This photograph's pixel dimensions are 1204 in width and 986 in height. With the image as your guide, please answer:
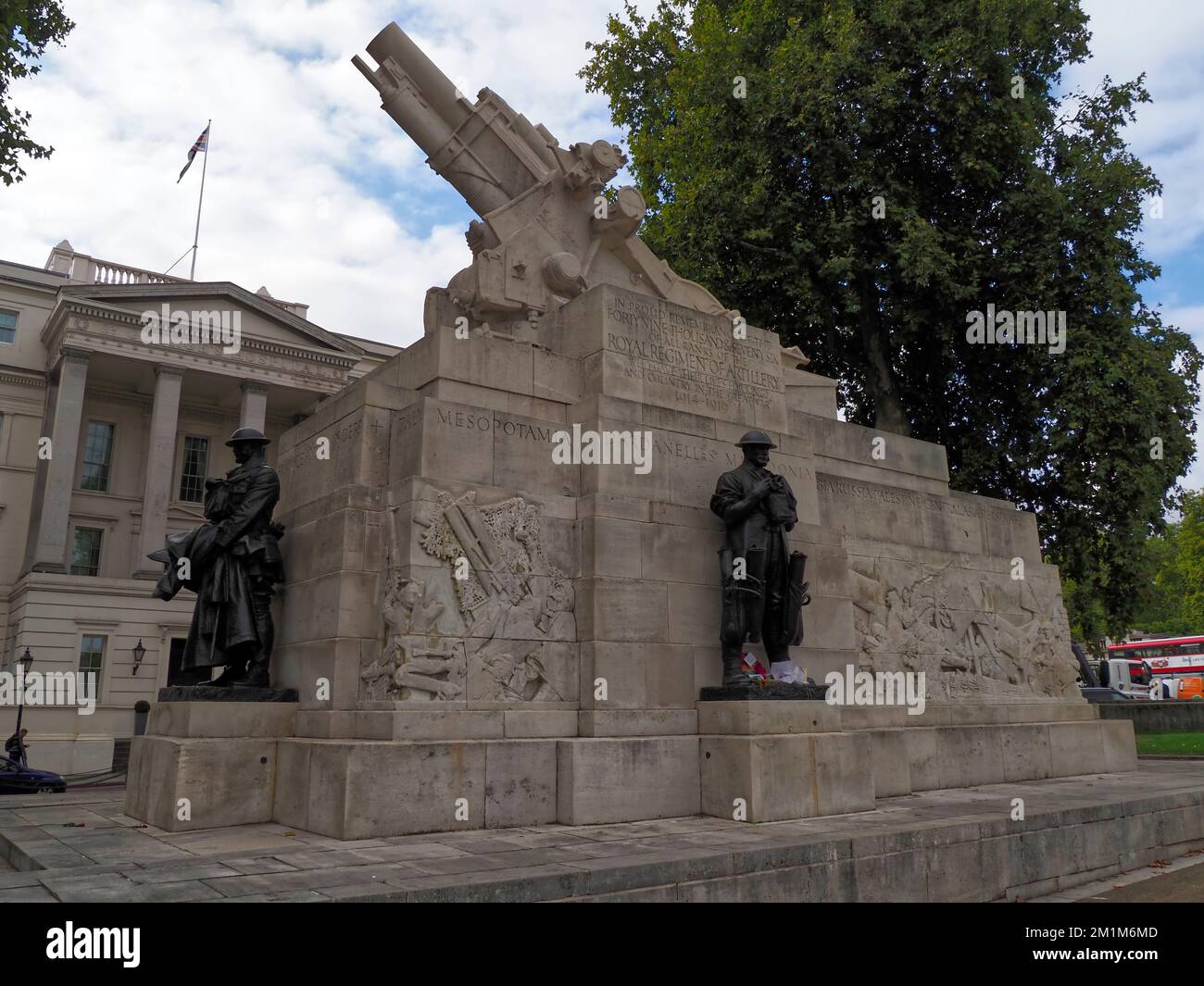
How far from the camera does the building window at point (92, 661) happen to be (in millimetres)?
38062

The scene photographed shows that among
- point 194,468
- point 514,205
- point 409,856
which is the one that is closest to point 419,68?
point 514,205

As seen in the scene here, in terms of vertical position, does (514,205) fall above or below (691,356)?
above

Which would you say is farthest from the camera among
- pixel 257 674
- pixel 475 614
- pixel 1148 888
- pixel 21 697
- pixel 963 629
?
pixel 21 697

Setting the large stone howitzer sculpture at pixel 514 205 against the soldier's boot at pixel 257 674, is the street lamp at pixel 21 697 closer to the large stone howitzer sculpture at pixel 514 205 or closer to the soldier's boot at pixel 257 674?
the soldier's boot at pixel 257 674

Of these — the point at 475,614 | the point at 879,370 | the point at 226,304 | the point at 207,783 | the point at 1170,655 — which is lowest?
the point at 207,783

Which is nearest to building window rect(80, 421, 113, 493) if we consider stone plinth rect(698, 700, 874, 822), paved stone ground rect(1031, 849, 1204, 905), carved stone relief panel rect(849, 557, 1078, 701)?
carved stone relief panel rect(849, 557, 1078, 701)

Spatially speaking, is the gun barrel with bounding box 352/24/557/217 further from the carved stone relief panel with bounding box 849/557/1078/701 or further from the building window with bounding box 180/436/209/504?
the building window with bounding box 180/436/209/504

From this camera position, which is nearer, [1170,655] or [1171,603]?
[1170,655]

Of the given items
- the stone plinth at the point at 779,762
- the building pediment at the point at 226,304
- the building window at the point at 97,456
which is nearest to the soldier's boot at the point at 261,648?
the stone plinth at the point at 779,762

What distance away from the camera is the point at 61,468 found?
1555 inches

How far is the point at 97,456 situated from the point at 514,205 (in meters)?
37.4

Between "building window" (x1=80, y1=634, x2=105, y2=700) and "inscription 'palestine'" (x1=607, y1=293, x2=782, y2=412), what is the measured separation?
34226 mm

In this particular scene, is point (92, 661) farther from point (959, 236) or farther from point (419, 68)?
point (959, 236)

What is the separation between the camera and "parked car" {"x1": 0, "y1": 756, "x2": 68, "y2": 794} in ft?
71.9
